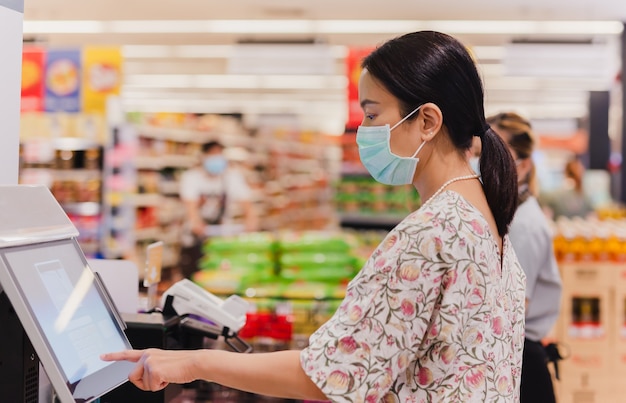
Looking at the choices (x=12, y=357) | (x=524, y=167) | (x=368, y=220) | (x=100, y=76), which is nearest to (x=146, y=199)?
(x=100, y=76)

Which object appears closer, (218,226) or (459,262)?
(459,262)

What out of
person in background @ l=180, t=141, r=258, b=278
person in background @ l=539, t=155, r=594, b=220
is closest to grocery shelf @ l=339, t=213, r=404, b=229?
person in background @ l=180, t=141, r=258, b=278

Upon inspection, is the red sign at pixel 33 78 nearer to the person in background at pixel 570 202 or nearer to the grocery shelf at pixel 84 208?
the grocery shelf at pixel 84 208

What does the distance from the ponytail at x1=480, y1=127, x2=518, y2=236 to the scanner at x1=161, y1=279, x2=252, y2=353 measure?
100 cm

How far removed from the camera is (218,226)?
9.09 m

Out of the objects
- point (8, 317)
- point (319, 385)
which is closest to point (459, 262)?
point (319, 385)

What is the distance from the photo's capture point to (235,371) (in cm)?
157

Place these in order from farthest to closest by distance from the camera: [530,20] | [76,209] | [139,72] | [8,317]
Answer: [139,72]
[530,20]
[76,209]
[8,317]

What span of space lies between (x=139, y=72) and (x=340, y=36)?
4.96 m

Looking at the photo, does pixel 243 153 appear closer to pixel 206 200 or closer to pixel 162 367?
pixel 206 200

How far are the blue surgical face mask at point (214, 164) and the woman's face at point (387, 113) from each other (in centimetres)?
753

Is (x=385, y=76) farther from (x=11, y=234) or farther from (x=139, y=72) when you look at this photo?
(x=139, y=72)

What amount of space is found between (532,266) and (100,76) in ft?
20.7

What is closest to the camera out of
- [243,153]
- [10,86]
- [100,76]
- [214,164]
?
[10,86]
